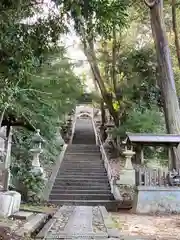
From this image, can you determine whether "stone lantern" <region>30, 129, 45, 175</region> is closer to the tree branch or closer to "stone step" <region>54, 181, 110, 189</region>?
"stone step" <region>54, 181, 110, 189</region>

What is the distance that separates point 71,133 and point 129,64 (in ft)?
31.0

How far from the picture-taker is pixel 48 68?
14453 millimetres

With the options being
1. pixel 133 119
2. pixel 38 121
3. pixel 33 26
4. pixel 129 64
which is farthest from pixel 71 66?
pixel 33 26

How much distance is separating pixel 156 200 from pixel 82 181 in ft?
13.6

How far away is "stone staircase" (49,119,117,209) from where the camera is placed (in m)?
13.2

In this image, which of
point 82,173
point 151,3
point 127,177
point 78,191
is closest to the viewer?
point 151,3

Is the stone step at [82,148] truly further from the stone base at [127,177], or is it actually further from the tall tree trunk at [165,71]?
the tall tree trunk at [165,71]

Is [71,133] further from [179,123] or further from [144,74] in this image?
[179,123]

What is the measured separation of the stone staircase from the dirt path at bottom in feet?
8.66

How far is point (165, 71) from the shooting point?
515 inches

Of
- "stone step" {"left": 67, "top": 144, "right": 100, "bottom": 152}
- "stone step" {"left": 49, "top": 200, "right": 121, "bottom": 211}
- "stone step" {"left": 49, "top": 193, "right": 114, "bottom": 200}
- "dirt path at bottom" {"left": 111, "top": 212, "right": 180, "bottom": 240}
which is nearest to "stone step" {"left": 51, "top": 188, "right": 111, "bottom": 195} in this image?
"stone step" {"left": 49, "top": 193, "right": 114, "bottom": 200}

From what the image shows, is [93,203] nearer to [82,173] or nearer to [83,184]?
[83,184]

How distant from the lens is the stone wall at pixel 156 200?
11.6 m

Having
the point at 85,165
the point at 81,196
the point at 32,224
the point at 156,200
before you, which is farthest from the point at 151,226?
the point at 85,165
